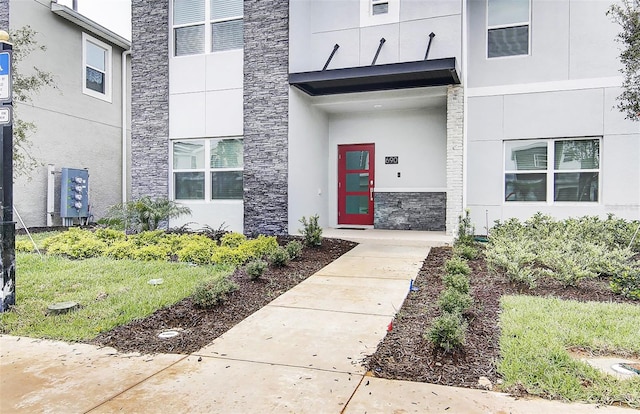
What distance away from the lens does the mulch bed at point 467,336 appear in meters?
3.33

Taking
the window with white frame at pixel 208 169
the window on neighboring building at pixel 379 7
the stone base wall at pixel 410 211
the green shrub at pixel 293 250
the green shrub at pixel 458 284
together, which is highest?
the window on neighboring building at pixel 379 7

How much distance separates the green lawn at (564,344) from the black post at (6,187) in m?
5.37

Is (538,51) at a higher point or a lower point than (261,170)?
higher

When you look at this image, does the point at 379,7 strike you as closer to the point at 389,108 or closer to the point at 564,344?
the point at 389,108

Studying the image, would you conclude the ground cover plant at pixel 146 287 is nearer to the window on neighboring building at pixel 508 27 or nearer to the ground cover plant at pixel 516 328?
the ground cover plant at pixel 516 328

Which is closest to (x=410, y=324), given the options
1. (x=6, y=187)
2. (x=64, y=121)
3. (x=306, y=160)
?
(x=6, y=187)

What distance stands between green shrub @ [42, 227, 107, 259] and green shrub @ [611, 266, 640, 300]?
8385 mm

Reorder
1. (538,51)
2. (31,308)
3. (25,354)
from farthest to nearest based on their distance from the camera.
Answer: (538,51)
(31,308)
(25,354)

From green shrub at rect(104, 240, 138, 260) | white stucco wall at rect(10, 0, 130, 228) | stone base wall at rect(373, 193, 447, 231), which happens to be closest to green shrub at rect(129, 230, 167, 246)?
green shrub at rect(104, 240, 138, 260)

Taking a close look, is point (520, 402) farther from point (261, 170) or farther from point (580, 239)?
point (261, 170)

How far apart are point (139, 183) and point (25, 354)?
798 centimetres

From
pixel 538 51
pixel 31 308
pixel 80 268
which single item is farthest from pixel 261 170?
pixel 538 51

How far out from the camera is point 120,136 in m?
15.9

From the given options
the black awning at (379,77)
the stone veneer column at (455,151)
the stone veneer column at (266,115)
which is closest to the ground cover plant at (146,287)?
the stone veneer column at (266,115)
